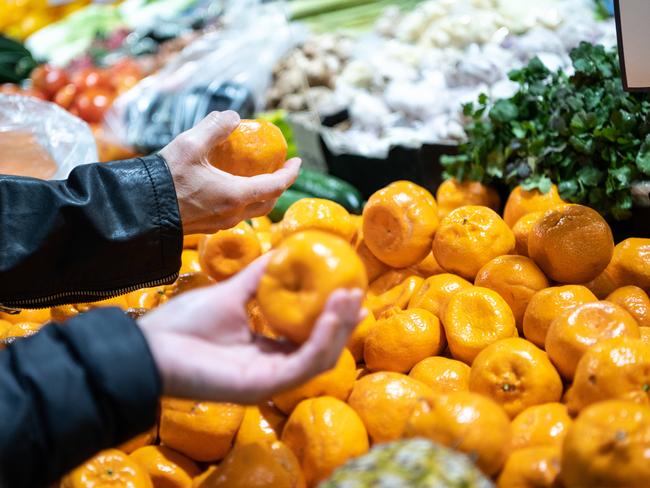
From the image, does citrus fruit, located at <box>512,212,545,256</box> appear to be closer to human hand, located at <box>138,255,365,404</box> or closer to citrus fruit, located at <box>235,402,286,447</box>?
citrus fruit, located at <box>235,402,286,447</box>

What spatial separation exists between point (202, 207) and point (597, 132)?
4.32 ft

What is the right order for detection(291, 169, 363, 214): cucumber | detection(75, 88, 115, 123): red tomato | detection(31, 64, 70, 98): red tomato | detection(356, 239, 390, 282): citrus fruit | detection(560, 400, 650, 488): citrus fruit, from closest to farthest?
detection(560, 400, 650, 488): citrus fruit → detection(356, 239, 390, 282): citrus fruit → detection(291, 169, 363, 214): cucumber → detection(75, 88, 115, 123): red tomato → detection(31, 64, 70, 98): red tomato

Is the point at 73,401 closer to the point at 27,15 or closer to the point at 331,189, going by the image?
the point at 331,189

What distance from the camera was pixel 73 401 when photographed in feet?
3.65

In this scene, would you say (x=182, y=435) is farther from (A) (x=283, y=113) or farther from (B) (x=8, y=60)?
(B) (x=8, y=60)

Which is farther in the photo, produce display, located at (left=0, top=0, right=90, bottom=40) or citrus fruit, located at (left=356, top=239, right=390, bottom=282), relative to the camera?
produce display, located at (left=0, top=0, right=90, bottom=40)

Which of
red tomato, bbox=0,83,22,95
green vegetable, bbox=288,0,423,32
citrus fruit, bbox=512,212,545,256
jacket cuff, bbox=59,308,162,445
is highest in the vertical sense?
jacket cuff, bbox=59,308,162,445

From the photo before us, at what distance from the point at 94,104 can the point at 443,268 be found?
3.93 metres

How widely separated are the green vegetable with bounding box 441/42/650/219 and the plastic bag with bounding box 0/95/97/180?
155cm

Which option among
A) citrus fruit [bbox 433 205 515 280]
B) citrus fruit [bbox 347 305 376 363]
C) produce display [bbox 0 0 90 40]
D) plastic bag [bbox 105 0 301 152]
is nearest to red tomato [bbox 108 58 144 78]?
plastic bag [bbox 105 0 301 152]

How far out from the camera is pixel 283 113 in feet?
14.3

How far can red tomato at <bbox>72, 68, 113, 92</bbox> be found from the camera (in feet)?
18.1

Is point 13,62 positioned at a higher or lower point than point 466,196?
lower

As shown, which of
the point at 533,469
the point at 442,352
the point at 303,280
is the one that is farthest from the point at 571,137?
the point at 303,280
